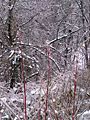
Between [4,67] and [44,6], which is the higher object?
[44,6]

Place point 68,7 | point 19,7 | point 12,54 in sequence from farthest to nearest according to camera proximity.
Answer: point 68,7 → point 19,7 → point 12,54

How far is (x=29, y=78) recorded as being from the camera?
7.44 metres

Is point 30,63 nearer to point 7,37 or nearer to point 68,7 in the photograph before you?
point 7,37

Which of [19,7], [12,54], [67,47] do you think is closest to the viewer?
[12,54]

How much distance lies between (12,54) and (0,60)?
33 centimetres

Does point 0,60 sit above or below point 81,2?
below

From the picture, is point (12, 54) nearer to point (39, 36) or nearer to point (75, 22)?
point (39, 36)

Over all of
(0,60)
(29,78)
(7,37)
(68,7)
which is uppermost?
(68,7)

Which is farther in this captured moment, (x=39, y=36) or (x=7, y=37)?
(x=39, y=36)

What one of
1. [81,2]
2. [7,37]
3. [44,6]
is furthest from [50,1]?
[7,37]

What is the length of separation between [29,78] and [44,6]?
9.06 feet

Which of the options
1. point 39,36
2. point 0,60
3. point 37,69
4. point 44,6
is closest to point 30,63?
point 37,69

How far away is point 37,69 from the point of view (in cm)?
761

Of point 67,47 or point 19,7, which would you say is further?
point 67,47
